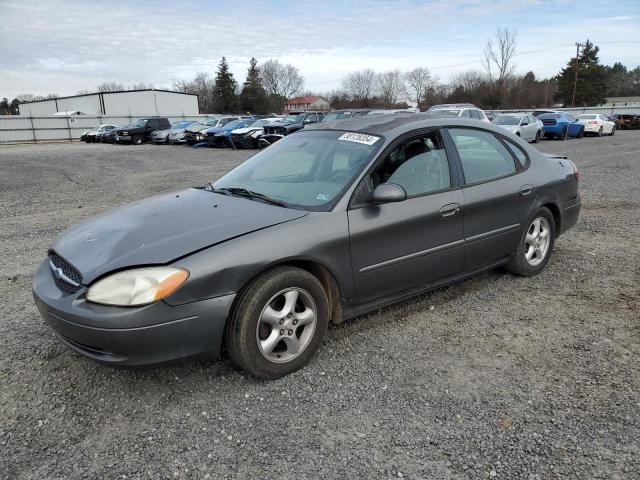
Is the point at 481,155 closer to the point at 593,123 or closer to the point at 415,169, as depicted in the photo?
the point at 415,169

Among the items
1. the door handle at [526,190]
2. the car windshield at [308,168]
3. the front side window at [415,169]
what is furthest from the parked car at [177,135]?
the front side window at [415,169]

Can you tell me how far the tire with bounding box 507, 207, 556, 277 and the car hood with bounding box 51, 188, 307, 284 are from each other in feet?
7.79

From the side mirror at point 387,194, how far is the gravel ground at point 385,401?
102cm

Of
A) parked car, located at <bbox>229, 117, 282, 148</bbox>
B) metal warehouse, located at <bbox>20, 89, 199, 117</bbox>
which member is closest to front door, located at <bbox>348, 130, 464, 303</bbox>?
parked car, located at <bbox>229, 117, 282, 148</bbox>

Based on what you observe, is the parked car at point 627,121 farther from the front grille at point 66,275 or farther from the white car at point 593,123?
the front grille at point 66,275

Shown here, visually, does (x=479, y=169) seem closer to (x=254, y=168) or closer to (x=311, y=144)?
(x=311, y=144)

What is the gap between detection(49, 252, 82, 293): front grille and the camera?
2808mm

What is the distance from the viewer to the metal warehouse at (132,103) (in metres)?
64.4

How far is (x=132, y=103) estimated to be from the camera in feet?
212

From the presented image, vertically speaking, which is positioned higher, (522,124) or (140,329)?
(522,124)

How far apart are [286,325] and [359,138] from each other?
155 centimetres

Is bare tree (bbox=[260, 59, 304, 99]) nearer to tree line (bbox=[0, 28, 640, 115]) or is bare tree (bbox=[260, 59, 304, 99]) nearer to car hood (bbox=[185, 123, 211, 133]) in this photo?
tree line (bbox=[0, 28, 640, 115])

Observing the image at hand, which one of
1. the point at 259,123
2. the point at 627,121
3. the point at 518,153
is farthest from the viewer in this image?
the point at 627,121

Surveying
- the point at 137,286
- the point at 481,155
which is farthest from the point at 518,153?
the point at 137,286
